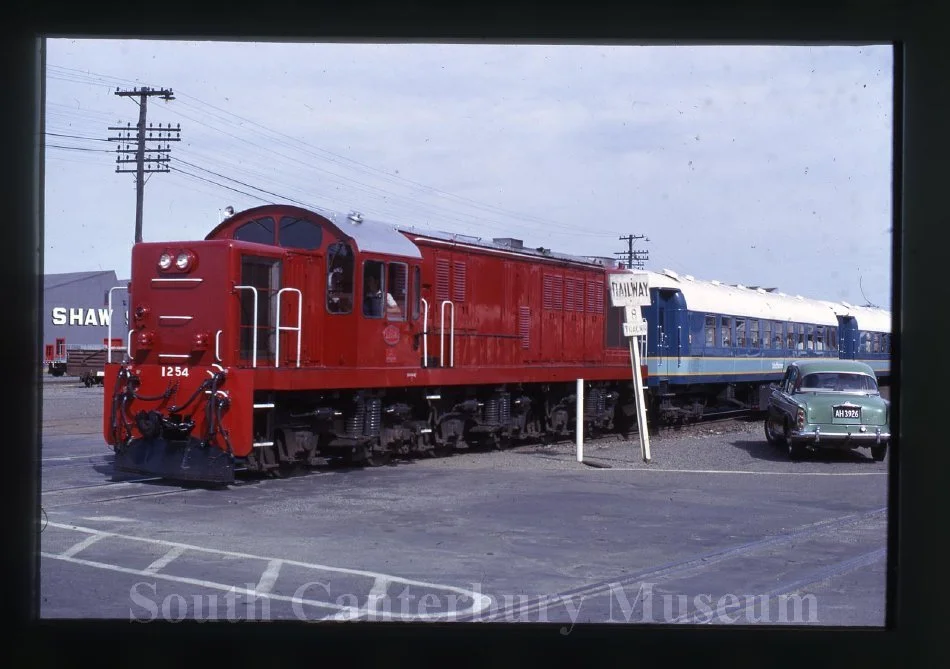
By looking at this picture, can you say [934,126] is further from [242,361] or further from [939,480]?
[242,361]

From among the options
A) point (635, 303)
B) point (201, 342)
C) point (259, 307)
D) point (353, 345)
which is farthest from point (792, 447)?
point (201, 342)

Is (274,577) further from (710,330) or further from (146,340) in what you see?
(710,330)

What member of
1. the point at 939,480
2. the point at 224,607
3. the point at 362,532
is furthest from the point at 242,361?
the point at 939,480

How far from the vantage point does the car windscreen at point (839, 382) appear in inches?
644

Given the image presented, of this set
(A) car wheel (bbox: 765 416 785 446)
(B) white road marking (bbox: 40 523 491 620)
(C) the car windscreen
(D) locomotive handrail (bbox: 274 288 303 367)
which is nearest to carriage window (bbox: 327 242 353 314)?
(D) locomotive handrail (bbox: 274 288 303 367)

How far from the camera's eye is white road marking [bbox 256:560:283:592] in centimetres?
692

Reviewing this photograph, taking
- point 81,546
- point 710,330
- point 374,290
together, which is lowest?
point 81,546

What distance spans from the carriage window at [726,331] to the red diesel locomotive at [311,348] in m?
9.85

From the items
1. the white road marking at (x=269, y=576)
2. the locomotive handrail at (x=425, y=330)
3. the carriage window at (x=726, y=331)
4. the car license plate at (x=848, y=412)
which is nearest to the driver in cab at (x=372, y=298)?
the locomotive handrail at (x=425, y=330)

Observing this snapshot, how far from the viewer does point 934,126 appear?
3.34 meters

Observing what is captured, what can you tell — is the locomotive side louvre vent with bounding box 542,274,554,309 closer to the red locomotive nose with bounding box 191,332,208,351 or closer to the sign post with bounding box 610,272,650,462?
the sign post with bounding box 610,272,650,462

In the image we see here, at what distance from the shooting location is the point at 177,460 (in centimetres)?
1179

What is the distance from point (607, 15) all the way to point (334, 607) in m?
4.42

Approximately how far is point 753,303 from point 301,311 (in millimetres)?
18709
